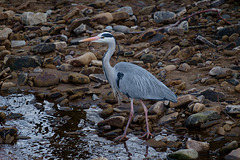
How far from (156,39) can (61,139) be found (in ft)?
16.6

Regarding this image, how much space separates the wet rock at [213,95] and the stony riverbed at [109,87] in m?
0.02

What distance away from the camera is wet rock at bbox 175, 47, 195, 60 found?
882 centimetres

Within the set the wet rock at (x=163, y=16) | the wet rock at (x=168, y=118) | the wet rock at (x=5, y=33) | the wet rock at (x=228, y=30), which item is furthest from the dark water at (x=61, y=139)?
the wet rock at (x=163, y=16)

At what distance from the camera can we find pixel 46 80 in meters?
8.04

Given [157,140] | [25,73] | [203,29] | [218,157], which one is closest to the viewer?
[218,157]

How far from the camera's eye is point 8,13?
12.8m

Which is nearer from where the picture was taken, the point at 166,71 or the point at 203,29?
the point at 166,71

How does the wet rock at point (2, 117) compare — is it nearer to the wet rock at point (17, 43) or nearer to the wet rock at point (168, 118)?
the wet rock at point (168, 118)

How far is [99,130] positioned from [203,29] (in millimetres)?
5688

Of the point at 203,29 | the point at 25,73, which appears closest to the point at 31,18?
the point at 25,73

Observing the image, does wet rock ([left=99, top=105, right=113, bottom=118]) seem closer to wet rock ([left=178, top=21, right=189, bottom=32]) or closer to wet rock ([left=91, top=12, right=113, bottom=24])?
wet rock ([left=178, top=21, right=189, bottom=32])

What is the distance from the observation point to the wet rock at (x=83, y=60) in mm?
8828

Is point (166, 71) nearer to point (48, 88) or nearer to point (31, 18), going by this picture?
point (48, 88)

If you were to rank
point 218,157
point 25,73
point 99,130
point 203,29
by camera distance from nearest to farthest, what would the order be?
point 218,157
point 99,130
point 25,73
point 203,29
